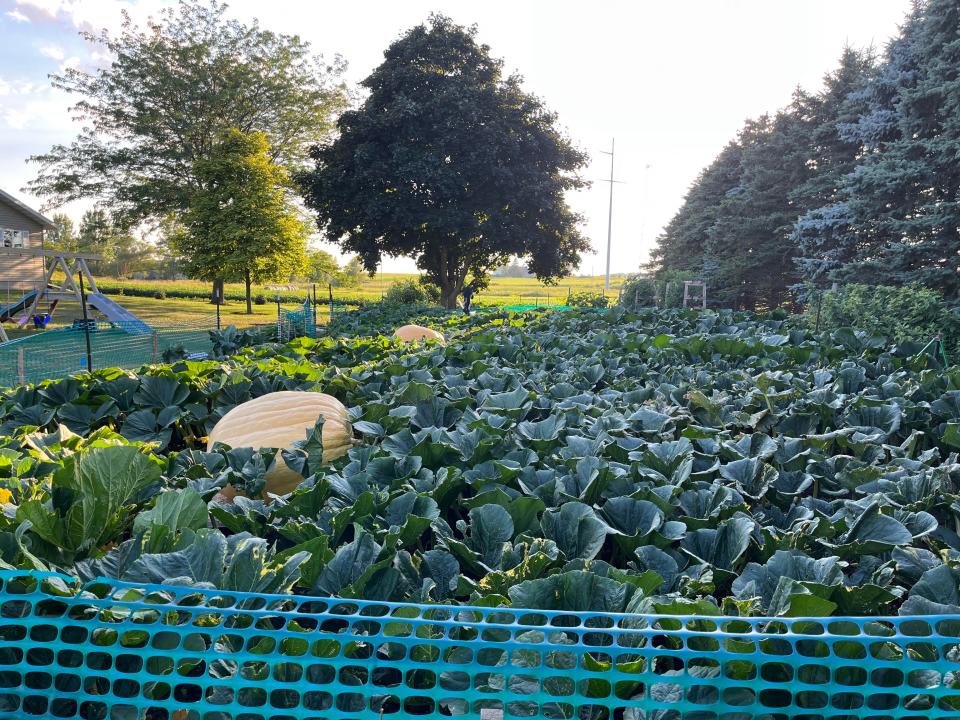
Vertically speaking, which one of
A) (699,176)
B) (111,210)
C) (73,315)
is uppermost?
(699,176)

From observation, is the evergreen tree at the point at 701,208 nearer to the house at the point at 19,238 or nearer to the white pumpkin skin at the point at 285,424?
the white pumpkin skin at the point at 285,424

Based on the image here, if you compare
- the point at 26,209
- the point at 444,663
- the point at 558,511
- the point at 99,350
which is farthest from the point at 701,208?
the point at 444,663

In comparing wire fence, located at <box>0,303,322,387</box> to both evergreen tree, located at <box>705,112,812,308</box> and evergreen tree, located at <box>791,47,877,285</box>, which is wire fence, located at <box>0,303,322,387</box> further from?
evergreen tree, located at <box>705,112,812,308</box>

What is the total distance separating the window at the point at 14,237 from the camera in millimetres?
33062

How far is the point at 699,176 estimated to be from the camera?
4053 cm

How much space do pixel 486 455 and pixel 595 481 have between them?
2.24 feet

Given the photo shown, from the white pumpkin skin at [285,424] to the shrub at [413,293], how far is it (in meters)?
Result: 24.5

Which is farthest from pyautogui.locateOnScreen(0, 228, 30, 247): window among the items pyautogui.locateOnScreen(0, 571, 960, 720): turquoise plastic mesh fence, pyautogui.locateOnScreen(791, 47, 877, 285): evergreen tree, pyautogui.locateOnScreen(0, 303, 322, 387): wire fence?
pyautogui.locateOnScreen(0, 571, 960, 720): turquoise plastic mesh fence

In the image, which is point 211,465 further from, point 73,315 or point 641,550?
point 73,315

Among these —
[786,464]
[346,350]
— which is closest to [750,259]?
[346,350]

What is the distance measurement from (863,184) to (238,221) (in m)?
27.9

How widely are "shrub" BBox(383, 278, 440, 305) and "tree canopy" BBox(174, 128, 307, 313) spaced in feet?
21.7

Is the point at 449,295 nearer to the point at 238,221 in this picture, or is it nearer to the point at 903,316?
the point at 238,221

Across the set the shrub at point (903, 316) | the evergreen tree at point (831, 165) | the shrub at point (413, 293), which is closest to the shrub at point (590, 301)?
the shrub at point (413, 293)
